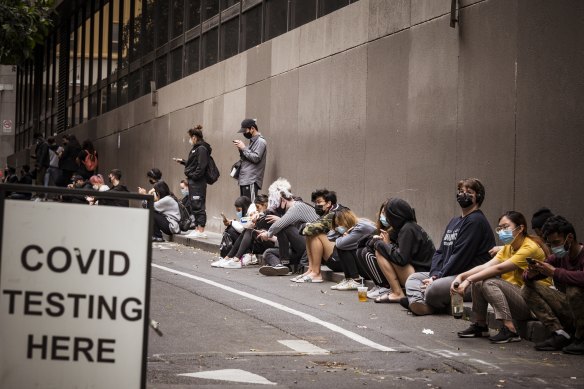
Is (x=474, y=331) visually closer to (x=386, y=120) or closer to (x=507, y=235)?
(x=507, y=235)

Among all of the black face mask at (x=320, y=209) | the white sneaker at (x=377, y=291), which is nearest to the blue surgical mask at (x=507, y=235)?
the white sneaker at (x=377, y=291)

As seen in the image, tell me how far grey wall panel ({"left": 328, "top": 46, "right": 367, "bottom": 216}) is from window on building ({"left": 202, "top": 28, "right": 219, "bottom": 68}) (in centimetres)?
757

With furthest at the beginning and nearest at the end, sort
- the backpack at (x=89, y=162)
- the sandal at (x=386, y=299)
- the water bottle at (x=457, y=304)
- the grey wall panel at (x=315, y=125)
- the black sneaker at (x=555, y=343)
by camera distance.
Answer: the backpack at (x=89, y=162)
the grey wall panel at (x=315, y=125)
the sandal at (x=386, y=299)
the water bottle at (x=457, y=304)
the black sneaker at (x=555, y=343)

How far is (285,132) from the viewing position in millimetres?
22625

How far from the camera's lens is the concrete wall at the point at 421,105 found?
44.9 feet

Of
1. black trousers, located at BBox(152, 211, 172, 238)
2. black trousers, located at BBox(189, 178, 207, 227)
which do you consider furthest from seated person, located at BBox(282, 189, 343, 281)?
black trousers, located at BBox(152, 211, 172, 238)

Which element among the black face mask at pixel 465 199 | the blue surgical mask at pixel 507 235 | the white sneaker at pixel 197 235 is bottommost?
the white sneaker at pixel 197 235

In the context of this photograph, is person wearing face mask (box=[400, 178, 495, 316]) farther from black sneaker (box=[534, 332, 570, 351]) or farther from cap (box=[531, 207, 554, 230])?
black sneaker (box=[534, 332, 570, 351])

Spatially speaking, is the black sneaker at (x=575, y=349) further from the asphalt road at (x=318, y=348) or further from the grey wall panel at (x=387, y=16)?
the grey wall panel at (x=387, y=16)

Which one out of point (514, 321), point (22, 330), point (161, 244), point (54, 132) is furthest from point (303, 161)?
point (54, 132)

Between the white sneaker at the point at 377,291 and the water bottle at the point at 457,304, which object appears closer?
the water bottle at the point at 457,304

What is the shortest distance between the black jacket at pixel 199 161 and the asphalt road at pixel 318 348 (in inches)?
340

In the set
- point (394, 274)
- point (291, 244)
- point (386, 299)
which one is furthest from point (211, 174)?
point (394, 274)

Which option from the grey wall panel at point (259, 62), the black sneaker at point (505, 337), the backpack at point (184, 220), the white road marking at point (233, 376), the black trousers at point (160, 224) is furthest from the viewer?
the backpack at point (184, 220)
